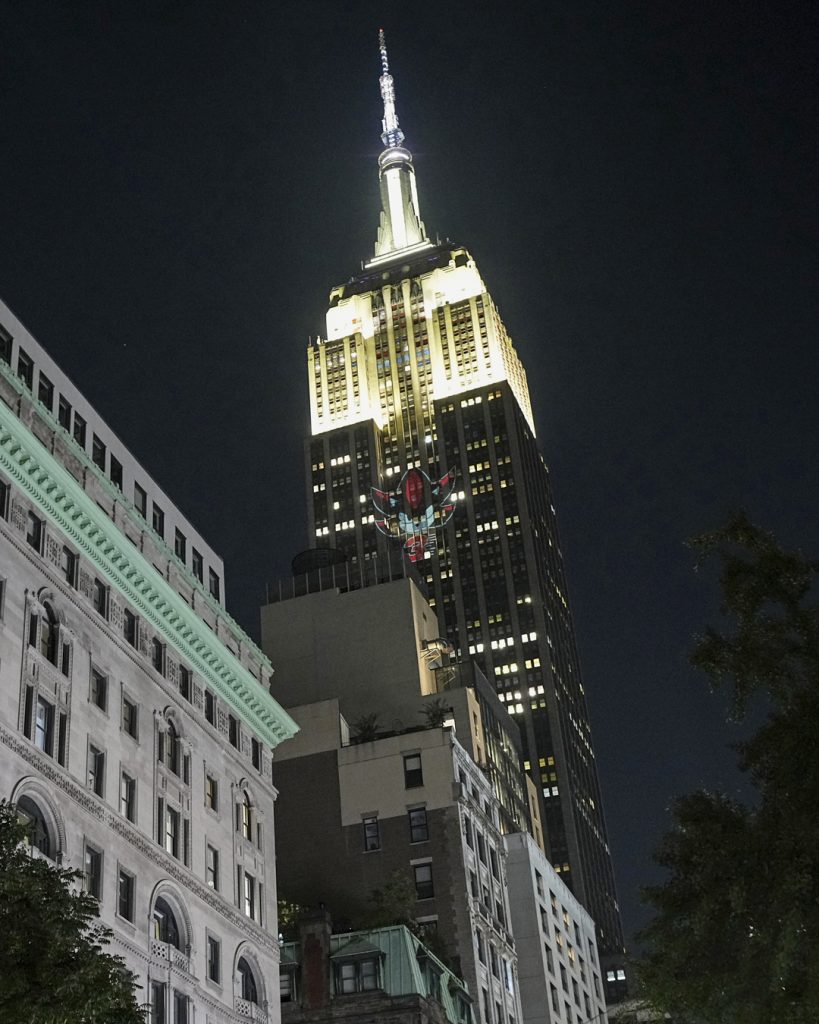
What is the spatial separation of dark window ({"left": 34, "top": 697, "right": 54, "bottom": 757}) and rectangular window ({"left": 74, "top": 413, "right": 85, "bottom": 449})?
637 inches

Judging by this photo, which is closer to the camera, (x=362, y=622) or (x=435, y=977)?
(x=435, y=977)

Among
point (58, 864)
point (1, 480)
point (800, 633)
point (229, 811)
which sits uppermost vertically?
point (1, 480)

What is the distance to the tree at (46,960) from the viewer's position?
3138 cm

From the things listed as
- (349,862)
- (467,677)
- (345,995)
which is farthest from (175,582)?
(467,677)

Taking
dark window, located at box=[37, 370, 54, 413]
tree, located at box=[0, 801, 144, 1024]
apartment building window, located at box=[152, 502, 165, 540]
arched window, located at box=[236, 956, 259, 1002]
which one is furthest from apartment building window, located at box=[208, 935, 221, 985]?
tree, located at box=[0, 801, 144, 1024]

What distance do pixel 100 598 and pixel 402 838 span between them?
4693 cm

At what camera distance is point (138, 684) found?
6775cm

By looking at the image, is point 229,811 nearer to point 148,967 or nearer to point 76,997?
point 148,967

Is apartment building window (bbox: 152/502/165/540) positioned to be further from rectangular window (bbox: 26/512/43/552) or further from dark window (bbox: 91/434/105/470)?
rectangular window (bbox: 26/512/43/552)

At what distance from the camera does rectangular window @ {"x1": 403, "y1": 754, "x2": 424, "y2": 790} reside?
109 m

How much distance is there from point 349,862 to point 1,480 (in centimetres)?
5573

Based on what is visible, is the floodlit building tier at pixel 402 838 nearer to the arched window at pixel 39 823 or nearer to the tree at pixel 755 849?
the arched window at pixel 39 823

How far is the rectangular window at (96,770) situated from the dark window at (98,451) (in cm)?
1616

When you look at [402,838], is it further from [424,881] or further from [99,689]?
[99,689]
